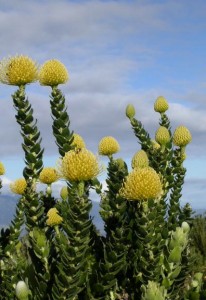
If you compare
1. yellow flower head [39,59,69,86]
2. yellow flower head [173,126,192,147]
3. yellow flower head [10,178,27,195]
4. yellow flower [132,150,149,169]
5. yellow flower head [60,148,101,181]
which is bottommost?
yellow flower head [60,148,101,181]

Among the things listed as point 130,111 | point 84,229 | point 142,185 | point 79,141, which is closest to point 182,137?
point 130,111

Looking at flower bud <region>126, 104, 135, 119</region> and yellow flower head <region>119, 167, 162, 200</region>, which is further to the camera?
flower bud <region>126, 104, 135, 119</region>

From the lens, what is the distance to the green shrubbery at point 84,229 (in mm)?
5895

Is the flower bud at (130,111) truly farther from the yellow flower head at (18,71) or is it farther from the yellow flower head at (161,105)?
the yellow flower head at (18,71)

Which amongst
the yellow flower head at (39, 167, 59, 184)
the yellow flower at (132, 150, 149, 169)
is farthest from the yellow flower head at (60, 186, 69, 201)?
the yellow flower at (132, 150, 149, 169)

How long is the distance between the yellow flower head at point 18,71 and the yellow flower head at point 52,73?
0.15m

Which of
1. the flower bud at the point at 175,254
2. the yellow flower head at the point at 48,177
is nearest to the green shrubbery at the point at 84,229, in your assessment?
the flower bud at the point at 175,254

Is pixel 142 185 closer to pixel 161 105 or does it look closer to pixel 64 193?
pixel 64 193

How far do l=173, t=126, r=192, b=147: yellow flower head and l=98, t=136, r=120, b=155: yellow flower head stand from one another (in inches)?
48.1

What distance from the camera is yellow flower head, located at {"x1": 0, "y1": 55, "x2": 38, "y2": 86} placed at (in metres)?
7.07

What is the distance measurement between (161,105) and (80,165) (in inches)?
182

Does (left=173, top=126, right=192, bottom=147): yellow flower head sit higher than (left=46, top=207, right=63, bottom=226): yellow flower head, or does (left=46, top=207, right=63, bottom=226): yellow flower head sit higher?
(left=173, top=126, right=192, bottom=147): yellow flower head

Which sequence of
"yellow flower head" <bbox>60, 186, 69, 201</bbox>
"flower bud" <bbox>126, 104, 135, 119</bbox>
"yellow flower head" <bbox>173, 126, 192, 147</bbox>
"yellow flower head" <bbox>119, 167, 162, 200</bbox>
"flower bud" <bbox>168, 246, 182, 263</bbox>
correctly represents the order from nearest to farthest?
"yellow flower head" <bbox>119, 167, 162, 200</bbox>
"flower bud" <bbox>168, 246, 182, 263</bbox>
"yellow flower head" <bbox>60, 186, 69, 201</bbox>
"yellow flower head" <bbox>173, 126, 192, 147</bbox>
"flower bud" <bbox>126, 104, 135, 119</bbox>

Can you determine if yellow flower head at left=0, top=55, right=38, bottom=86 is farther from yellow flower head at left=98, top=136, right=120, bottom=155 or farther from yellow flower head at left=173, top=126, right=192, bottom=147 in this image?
yellow flower head at left=173, top=126, right=192, bottom=147
